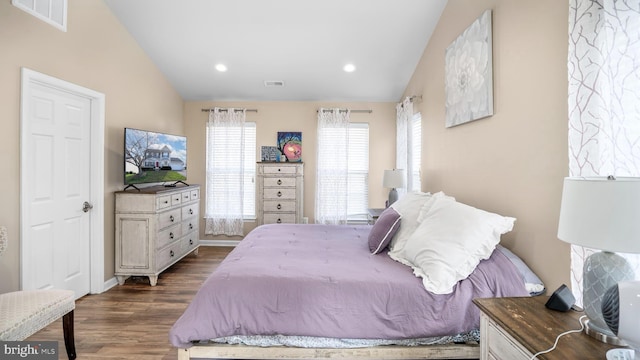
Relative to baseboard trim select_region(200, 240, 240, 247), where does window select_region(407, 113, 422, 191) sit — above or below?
above

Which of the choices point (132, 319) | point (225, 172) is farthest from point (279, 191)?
point (132, 319)

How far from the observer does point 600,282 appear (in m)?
1.07

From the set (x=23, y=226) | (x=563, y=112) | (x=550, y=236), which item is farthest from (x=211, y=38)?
(x=550, y=236)

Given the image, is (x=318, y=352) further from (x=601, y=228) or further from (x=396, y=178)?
(x=396, y=178)

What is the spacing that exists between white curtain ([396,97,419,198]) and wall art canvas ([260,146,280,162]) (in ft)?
6.39

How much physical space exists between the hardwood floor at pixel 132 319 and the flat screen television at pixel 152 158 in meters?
1.18

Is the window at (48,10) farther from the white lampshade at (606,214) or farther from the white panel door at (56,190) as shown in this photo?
the white lampshade at (606,214)

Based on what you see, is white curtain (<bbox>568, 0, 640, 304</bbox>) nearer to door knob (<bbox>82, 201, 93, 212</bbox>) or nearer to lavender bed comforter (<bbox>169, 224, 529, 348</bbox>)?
lavender bed comforter (<bbox>169, 224, 529, 348</bbox>)

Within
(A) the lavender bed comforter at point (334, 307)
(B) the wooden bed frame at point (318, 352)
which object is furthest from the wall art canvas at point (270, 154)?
(B) the wooden bed frame at point (318, 352)

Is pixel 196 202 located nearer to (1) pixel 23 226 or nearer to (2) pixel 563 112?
(1) pixel 23 226

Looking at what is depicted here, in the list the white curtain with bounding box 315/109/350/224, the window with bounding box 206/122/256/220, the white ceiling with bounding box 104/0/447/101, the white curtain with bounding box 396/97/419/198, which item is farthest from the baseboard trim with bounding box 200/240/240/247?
the white curtain with bounding box 396/97/419/198

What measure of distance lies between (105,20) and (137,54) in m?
0.60

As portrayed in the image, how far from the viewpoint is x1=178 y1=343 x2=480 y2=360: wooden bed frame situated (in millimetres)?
1742

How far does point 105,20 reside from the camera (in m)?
3.21
